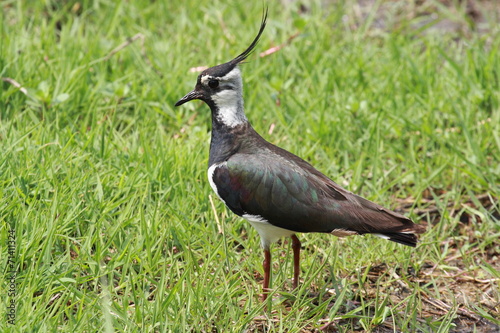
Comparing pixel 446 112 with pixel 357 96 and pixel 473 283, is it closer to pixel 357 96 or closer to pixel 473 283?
pixel 357 96

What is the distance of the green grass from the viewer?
3.53 metres

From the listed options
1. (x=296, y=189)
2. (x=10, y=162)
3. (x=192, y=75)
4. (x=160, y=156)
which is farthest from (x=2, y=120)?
(x=296, y=189)

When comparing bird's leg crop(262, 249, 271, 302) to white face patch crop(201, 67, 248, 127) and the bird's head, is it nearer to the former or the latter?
white face patch crop(201, 67, 248, 127)

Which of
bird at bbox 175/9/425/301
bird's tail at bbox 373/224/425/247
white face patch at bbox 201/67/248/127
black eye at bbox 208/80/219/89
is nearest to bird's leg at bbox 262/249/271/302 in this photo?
bird at bbox 175/9/425/301

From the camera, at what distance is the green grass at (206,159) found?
139 inches

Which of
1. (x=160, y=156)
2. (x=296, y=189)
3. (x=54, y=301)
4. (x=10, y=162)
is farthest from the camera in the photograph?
(x=160, y=156)

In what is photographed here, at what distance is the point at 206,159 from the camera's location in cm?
457

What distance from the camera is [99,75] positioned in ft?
17.3

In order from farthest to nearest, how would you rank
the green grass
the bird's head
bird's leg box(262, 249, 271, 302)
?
the bird's head → bird's leg box(262, 249, 271, 302) → the green grass

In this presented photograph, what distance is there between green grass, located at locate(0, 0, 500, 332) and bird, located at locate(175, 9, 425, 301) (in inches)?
8.6

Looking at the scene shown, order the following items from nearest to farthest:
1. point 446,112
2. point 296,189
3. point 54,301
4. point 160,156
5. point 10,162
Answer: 1. point 54,301
2. point 296,189
3. point 10,162
4. point 160,156
5. point 446,112

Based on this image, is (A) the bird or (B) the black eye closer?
(A) the bird

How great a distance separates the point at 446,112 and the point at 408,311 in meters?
1.99

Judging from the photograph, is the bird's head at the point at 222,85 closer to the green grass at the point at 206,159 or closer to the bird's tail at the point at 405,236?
the green grass at the point at 206,159
